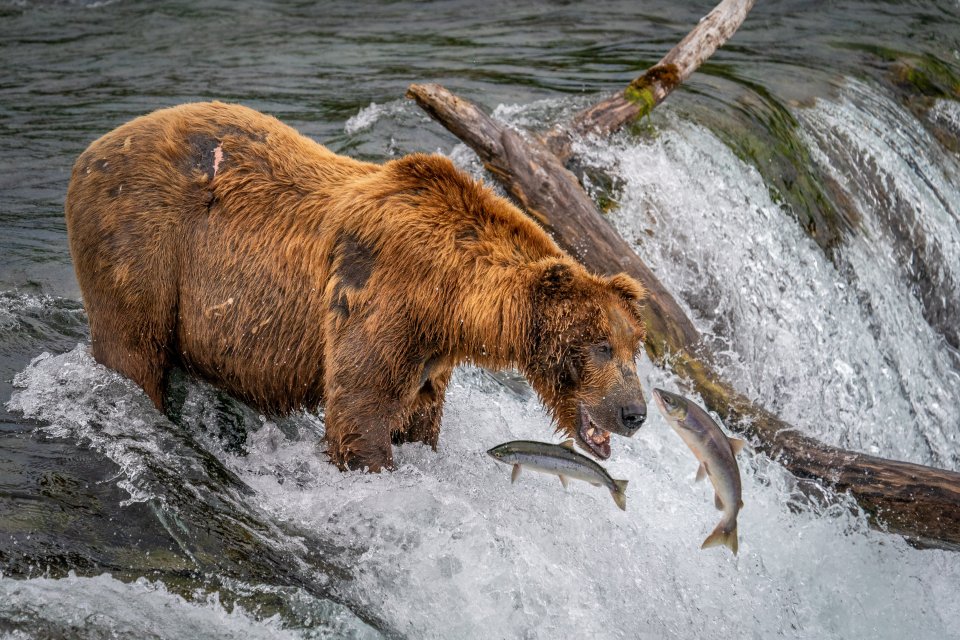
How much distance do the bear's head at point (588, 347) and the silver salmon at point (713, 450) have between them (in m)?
0.20

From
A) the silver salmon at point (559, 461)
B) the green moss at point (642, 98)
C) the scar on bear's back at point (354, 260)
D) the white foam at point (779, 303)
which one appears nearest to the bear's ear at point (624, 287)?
the silver salmon at point (559, 461)

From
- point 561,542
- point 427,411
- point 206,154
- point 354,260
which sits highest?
point 206,154

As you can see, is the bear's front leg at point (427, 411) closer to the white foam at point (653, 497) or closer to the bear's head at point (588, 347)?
the white foam at point (653, 497)

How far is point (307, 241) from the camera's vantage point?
15.6ft

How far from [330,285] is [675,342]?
96.6 inches

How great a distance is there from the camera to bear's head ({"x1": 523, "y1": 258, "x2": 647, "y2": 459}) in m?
4.31

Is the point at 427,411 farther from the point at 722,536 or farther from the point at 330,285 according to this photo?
the point at 722,536

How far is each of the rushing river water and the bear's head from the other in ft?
2.44

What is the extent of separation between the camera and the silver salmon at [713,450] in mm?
4477

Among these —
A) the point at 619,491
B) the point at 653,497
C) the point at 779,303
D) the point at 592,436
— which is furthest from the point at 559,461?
the point at 779,303

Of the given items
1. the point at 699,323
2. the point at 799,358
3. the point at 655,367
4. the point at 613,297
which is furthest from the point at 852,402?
the point at 613,297

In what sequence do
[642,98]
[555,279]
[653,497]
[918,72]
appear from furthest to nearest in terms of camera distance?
[918,72] < [642,98] < [653,497] < [555,279]

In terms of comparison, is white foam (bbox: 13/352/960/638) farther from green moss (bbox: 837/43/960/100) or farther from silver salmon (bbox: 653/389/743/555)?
green moss (bbox: 837/43/960/100)

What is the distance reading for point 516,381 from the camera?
20.6 feet
